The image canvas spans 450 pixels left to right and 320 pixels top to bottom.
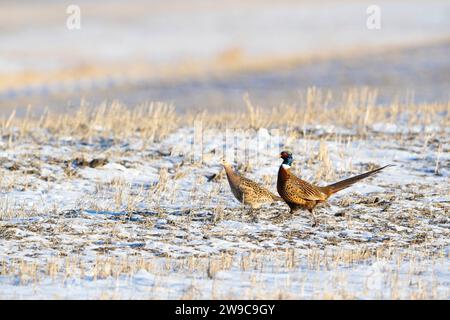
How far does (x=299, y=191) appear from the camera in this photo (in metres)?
11.2

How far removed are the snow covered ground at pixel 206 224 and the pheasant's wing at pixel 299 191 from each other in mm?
296

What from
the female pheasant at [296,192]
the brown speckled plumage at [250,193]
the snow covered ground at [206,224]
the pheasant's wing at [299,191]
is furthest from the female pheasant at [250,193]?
the pheasant's wing at [299,191]

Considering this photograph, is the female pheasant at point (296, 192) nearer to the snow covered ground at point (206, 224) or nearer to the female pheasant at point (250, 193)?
the snow covered ground at point (206, 224)

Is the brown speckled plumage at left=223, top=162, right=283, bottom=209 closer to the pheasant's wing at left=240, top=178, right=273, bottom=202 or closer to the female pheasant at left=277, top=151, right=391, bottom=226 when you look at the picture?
the pheasant's wing at left=240, top=178, right=273, bottom=202

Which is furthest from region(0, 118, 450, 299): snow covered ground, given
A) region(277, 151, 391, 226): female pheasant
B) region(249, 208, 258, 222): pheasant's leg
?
region(277, 151, 391, 226): female pheasant

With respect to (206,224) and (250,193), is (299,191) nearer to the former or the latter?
(250,193)

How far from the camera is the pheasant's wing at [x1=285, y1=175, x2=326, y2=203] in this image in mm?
11242

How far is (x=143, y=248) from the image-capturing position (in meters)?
9.68

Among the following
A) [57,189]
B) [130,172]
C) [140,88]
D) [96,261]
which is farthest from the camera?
[140,88]

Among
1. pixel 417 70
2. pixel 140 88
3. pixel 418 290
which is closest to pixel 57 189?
pixel 418 290

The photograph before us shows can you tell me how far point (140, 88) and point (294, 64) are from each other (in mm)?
8572

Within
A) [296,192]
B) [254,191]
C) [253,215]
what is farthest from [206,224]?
[296,192]
